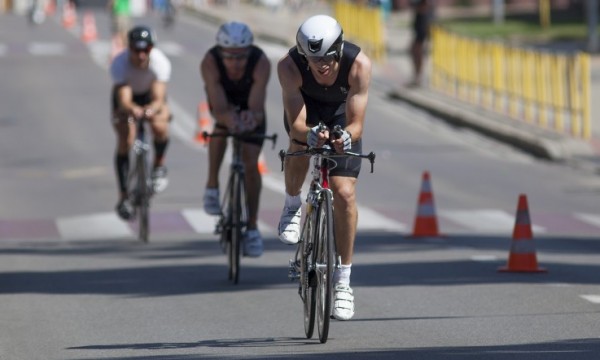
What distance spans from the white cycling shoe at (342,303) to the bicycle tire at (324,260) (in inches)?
2.6

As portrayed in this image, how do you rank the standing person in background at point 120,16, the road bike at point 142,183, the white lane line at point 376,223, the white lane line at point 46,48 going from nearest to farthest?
the road bike at point 142,183 → the white lane line at point 376,223 → the white lane line at point 46,48 → the standing person in background at point 120,16

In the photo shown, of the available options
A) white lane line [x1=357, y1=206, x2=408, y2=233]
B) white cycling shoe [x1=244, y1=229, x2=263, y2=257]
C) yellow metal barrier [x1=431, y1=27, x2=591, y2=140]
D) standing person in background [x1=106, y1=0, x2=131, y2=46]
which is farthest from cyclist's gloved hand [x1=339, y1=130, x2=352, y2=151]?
standing person in background [x1=106, y1=0, x2=131, y2=46]

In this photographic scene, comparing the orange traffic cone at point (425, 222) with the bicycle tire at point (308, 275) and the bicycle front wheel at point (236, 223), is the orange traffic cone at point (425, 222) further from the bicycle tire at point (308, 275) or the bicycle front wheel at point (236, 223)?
the bicycle tire at point (308, 275)

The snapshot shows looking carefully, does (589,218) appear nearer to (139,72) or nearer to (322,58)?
(139,72)

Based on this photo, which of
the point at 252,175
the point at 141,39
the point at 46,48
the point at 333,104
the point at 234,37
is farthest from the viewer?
the point at 46,48

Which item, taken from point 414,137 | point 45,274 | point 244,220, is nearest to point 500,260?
point 244,220

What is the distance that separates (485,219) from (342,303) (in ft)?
30.7

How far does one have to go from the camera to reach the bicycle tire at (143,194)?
1641 centimetres

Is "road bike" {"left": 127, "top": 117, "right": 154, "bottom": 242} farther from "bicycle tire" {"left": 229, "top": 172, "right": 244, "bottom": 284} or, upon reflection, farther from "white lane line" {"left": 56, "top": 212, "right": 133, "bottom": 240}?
"bicycle tire" {"left": 229, "top": 172, "right": 244, "bottom": 284}

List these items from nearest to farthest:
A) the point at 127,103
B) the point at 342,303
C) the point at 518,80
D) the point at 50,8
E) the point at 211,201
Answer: the point at 342,303 → the point at 211,201 → the point at 127,103 → the point at 518,80 → the point at 50,8

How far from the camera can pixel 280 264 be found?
47.8 ft

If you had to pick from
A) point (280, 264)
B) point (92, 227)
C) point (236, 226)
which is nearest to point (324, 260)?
point (236, 226)

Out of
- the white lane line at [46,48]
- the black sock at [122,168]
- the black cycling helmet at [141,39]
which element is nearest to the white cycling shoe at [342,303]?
the black cycling helmet at [141,39]

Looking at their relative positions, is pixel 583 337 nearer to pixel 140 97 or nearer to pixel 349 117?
pixel 349 117
